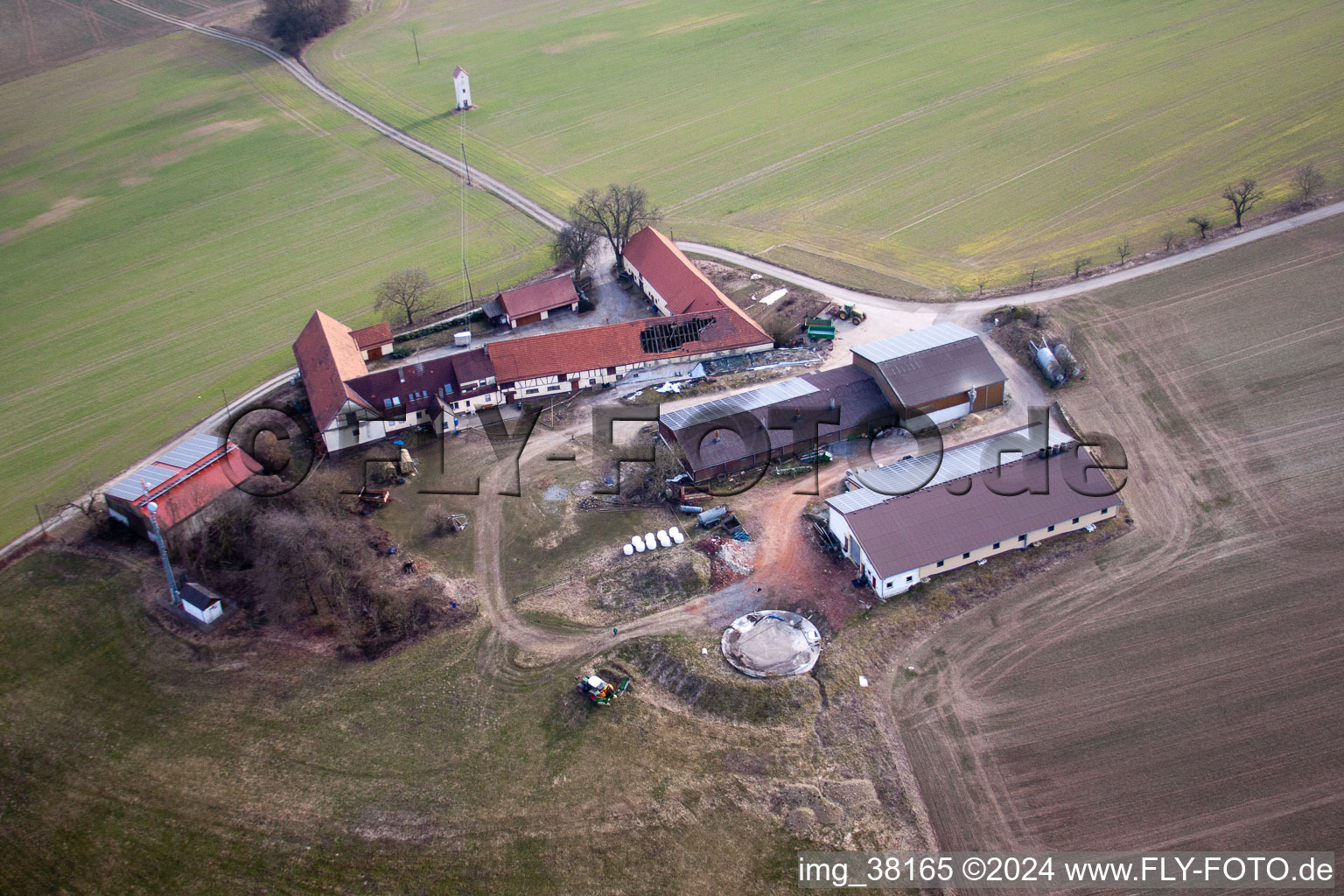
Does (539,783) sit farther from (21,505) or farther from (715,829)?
(21,505)

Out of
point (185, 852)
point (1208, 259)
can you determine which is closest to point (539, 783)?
point (185, 852)

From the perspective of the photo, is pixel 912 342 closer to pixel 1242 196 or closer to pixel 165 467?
pixel 1242 196

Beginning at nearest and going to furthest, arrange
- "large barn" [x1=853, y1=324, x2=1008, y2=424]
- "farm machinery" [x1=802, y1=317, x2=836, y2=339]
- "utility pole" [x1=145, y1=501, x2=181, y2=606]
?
"utility pole" [x1=145, y1=501, x2=181, y2=606]
"large barn" [x1=853, y1=324, x2=1008, y2=424]
"farm machinery" [x1=802, y1=317, x2=836, y2=339]

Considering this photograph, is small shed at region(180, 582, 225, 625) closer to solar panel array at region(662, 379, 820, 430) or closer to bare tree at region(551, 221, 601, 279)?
solar panel array at region(662, 379, 820, 430)

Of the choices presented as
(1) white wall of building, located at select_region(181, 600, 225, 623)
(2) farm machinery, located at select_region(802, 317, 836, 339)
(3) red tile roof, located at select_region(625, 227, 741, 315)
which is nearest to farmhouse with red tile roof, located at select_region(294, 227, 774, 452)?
(3) red tile roof, located at select_region(625, 227, 741, 315)

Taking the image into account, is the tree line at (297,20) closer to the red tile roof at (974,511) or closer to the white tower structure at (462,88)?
the white tower structure at (462,88)

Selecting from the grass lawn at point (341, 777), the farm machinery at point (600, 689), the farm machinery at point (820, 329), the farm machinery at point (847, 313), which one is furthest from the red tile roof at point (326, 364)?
the farm machinery at point (847, 313)

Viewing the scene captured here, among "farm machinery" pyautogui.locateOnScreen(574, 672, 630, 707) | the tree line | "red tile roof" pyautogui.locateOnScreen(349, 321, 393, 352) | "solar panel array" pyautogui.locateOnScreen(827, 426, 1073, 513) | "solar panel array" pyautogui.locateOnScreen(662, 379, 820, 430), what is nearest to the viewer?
"farm machinery" pyautogui.locateOnScreen(574, 672, 630, 707)
